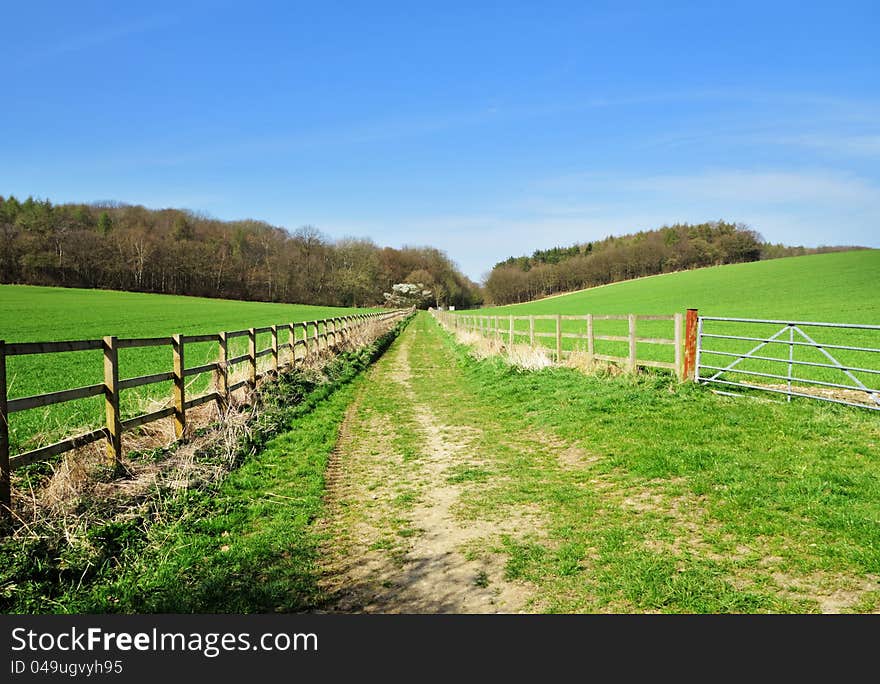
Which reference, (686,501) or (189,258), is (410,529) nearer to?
(686,501)

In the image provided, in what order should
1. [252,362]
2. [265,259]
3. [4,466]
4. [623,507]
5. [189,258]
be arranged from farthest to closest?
1. [265,259]
2. [189,258]
3. [252,362]
4. [623,507]
5. [4,466]

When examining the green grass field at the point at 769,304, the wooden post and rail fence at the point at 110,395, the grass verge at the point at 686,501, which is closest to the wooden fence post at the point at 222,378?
the wooden post and rail fence at the point at 110,395

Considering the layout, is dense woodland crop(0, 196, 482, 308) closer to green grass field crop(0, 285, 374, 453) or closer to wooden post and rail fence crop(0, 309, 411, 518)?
A: green grass field crop(0, 285, 374, 453)

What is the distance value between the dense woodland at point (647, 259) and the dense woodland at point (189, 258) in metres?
14.5

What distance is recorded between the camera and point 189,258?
94.5 m

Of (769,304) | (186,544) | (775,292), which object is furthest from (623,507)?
(775,292)

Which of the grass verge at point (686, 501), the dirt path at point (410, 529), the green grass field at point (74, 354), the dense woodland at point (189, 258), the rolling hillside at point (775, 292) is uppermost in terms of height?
the dense woodland at point (189, 258)

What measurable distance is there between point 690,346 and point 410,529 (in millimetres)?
8181

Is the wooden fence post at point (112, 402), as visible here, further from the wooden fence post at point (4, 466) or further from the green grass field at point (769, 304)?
the green grass field at point (769, 304)

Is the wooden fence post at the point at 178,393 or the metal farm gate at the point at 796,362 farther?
the metal farm gate at the point at 796,362

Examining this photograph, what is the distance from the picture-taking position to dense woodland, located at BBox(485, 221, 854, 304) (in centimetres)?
10769

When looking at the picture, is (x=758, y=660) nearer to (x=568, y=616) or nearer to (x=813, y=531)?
(x=568, y=616)

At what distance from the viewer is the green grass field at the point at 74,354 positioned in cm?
855

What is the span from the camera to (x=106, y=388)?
584 centimetres
